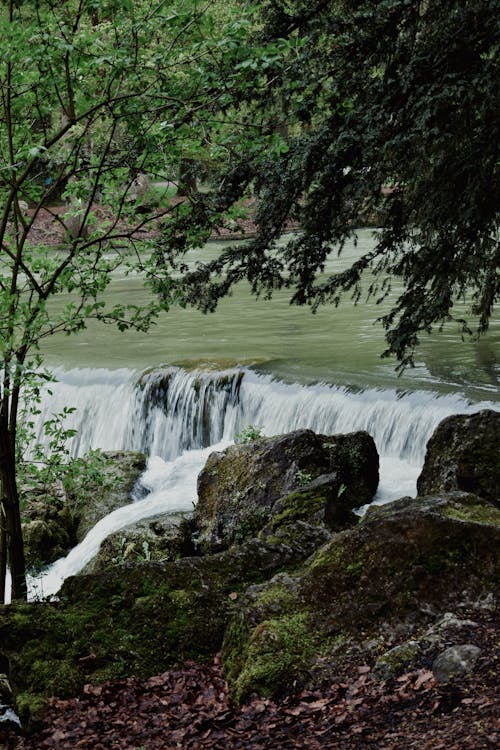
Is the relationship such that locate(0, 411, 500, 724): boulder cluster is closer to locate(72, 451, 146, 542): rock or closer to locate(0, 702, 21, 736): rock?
locate(0, 702, 21, 736): rock

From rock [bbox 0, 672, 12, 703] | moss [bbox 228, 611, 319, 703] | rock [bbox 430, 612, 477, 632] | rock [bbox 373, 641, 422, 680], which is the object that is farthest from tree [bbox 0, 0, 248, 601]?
rock [bbox 430, 612, 477, 632]

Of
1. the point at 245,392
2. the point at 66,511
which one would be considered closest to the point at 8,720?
the point at 66,511

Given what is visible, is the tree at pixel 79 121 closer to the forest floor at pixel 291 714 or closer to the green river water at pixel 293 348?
the forest floor at pixel 291 714

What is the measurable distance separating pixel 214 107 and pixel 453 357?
24.8ft

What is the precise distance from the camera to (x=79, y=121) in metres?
6.55

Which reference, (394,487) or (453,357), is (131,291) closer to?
(453,357)

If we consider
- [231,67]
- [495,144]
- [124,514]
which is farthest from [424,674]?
[124,514]

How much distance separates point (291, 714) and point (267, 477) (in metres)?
5.05

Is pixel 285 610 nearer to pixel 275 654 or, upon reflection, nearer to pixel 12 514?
pixel 275 654

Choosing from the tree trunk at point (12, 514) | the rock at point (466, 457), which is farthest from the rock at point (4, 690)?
the rock at point (466, 457)

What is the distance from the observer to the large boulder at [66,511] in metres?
10.8

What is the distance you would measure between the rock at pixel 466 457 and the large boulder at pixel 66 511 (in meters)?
3.82

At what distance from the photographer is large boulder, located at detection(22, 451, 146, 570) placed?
427 inches

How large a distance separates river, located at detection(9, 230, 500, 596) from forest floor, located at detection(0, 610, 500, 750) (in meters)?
4.61
